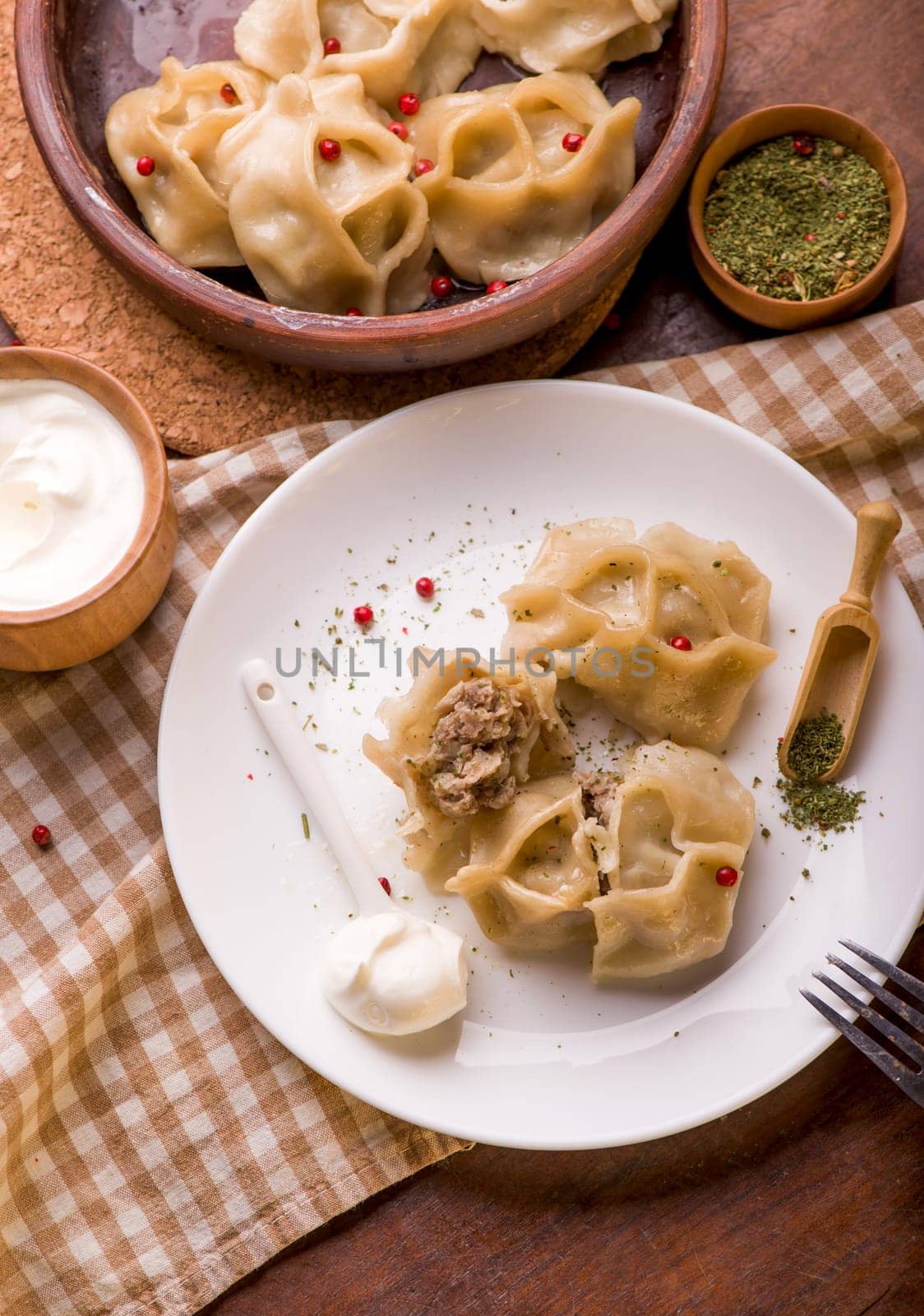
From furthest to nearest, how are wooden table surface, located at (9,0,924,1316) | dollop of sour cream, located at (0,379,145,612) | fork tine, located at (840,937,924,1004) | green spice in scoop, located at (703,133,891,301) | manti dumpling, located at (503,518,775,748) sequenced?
green spice in scoop, located at (703,133,891,301) < wooden table surface, located at (9,0,924,1316) < manti dumpling, located at (503,518,775,748) < dollop of sour cream, located at (0,379,145,612) < fork tine, located at (840,937,924,1004)

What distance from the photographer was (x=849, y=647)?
3.78 meters

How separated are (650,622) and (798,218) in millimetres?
1458

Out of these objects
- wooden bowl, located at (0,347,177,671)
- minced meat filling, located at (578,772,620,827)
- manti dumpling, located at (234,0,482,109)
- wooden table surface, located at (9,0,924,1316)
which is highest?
manti dumpling, located at (234,0,482,109)

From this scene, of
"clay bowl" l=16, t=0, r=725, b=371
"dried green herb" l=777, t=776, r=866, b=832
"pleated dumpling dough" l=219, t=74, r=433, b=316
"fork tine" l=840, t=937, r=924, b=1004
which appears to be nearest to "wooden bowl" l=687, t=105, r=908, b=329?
"clay bowl" l=16, t=0, r=725, b=371

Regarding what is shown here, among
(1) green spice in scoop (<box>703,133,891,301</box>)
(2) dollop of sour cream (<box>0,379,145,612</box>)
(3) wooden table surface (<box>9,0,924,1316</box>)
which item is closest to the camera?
(2) dollop of sour cream (<box>0,379,145,612</box>)

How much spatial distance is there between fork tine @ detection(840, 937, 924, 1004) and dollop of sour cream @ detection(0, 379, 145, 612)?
2445 mm

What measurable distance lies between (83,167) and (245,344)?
71cm

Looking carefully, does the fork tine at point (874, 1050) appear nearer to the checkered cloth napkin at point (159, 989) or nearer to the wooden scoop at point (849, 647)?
the wooden scoop at point (849, 647)

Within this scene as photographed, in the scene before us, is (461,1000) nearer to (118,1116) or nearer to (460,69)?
(118,1116)

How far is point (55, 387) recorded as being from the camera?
3.72m

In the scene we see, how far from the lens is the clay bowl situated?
12.0 feet

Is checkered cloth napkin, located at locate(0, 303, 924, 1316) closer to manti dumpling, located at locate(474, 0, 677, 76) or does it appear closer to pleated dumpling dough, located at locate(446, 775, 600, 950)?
pleated dumpling dough, located at locate(446, 775, 600, 950)

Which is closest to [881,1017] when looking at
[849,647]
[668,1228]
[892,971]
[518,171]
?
[892,971]

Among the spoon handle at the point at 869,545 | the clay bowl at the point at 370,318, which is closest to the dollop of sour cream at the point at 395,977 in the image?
the spoon handle at the point at 869,545
